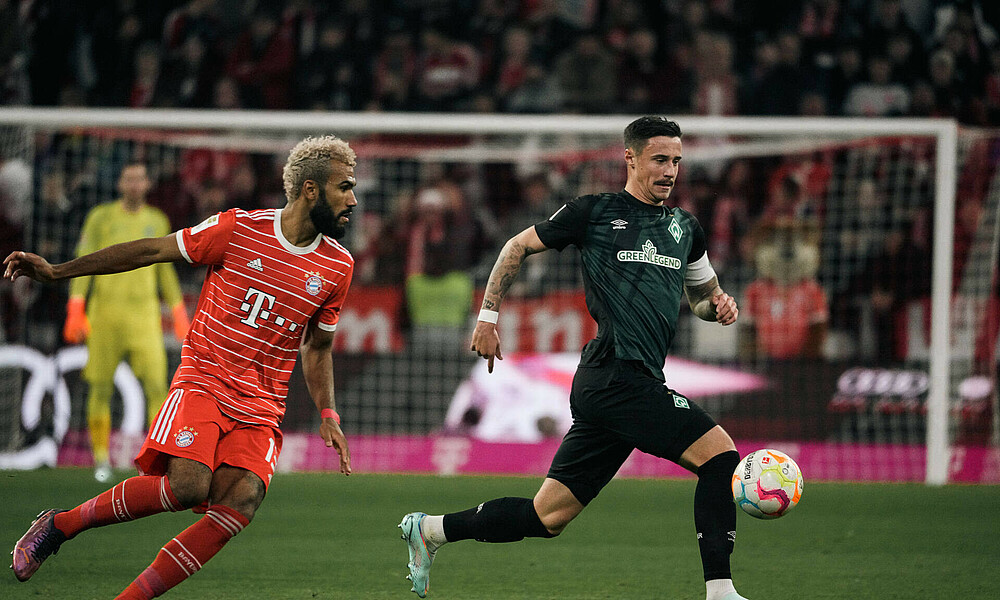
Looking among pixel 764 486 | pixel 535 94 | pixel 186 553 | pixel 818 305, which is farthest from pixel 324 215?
pixel 535 94

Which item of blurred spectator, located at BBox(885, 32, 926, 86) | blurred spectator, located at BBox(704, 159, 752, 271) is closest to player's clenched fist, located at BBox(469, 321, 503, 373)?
blurred spectator, located at BBox(704, 159, 752, 271)

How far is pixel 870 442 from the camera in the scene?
1013cm

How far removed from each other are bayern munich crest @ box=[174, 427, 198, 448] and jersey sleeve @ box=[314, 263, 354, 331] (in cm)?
67

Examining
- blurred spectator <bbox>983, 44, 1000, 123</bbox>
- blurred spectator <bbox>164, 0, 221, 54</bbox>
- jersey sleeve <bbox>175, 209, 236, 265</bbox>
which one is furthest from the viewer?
blurred spectator <bbox>164, 0, 221, 54</bbox>

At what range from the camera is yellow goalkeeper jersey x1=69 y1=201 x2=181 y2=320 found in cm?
927

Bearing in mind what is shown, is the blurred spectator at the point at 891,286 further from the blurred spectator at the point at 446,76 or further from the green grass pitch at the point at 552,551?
the blurred spectator at the point at 446,76

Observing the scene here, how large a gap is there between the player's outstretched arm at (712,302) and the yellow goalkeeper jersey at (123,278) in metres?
5.43

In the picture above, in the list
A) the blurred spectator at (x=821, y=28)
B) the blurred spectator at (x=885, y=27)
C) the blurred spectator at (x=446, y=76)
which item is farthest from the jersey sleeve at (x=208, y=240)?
the blurred spectator at (x=885, y=27)

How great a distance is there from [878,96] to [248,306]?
36.1ft

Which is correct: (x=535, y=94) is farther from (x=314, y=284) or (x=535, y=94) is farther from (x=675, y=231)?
(x=314, y=284)

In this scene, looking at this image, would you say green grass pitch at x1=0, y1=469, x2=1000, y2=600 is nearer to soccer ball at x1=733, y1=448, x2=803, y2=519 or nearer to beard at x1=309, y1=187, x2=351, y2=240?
soccer ball at x1=733, y1=448, x2=803, y2=519

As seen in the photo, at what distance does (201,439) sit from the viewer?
416cm

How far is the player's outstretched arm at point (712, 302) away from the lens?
470cm

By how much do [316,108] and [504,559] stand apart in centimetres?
914
